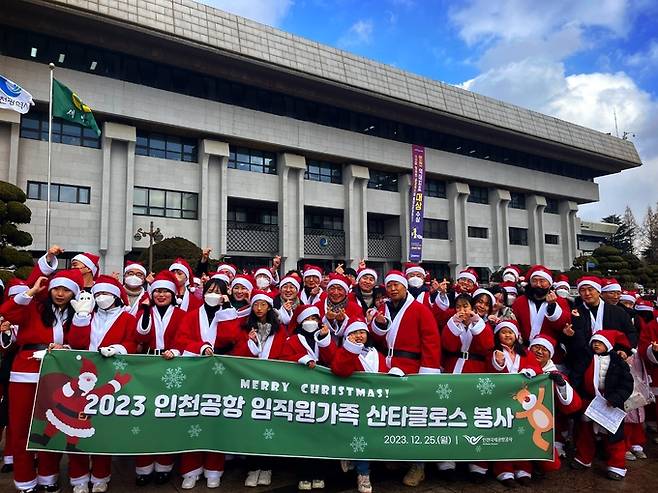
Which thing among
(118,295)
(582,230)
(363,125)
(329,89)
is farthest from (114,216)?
(582,230)

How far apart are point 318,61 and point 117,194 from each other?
46.4 feet

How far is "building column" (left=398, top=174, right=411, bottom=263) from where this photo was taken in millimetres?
32281

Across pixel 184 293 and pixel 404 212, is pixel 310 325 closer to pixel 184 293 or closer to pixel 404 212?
pixel 184 293

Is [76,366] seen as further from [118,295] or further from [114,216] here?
[114,216]

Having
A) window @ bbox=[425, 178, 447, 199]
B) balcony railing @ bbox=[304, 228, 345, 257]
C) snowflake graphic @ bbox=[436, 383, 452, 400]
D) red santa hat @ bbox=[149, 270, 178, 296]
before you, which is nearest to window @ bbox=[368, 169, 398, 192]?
window @ bbox=[425, 178, 447, 199]

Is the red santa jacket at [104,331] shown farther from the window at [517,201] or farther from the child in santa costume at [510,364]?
the window at [517,201]

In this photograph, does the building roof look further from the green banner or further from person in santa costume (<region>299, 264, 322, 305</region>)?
the green banner

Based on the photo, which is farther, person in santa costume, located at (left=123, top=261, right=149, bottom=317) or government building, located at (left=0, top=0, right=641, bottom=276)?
government building, located at (left=0, top=0, right=641, bottom=276)

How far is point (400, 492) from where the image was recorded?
15.0 ft

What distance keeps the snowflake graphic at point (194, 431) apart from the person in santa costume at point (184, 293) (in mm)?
1474

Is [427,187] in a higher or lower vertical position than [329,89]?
lower

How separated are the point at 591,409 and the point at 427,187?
3161 centimetres

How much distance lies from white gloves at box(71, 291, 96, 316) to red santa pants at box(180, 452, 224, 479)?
5.77ft

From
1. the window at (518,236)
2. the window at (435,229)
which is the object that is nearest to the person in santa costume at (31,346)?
the window at (435,229)
